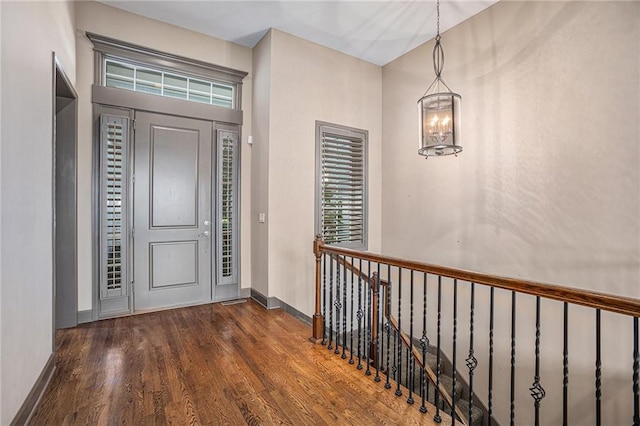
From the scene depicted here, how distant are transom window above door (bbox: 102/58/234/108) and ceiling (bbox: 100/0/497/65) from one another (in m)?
0.59

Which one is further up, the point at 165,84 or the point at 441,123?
the point at 165,84

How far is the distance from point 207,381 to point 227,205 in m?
2.30

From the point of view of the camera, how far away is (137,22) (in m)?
3.57

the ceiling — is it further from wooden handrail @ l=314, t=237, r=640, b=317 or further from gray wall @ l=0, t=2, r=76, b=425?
wooden handrail @ l=314, t=237, r=640, b=317

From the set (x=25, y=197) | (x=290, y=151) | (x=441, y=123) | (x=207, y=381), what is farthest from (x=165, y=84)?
(x=207, y=381)

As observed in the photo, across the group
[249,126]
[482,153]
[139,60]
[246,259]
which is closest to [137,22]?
[139,60]

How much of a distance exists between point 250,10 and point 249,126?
1327 millimetres

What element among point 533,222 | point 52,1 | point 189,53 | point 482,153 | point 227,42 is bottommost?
point 533,222

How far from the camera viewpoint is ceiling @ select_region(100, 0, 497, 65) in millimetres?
3398

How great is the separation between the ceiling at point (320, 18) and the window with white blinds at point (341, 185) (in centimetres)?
115

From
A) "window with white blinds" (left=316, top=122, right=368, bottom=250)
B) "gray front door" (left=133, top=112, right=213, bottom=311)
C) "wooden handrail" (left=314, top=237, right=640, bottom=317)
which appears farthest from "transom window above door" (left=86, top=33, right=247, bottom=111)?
"wooden handrail" (left=314, top=237, right=640, bottom=317)

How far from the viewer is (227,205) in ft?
13.5

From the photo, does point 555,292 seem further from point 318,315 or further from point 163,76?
point 163,76

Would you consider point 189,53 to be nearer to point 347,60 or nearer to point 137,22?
point 137,22
